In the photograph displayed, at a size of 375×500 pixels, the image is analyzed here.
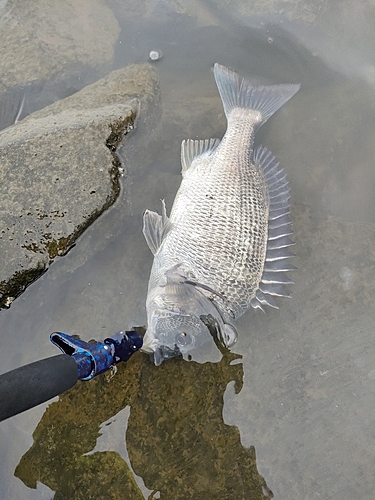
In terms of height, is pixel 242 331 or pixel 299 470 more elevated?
pixel 242 331

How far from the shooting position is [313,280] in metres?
3.66

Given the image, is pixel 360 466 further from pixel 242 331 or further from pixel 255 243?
pixel 255 243

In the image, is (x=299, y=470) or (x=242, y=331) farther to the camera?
(x=242, y=331)

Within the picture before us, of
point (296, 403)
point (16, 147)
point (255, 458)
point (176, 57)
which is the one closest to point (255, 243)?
point (296, 403)

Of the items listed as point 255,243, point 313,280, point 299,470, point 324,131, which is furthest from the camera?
point 324,131

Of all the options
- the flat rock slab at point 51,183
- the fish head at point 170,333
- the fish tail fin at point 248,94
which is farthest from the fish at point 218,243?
the flat rock slab at point 51,183

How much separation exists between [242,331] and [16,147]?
233 centimetres

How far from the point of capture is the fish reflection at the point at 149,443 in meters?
2.90

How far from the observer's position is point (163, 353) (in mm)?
2986

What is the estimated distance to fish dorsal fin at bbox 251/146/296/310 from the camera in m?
3.30

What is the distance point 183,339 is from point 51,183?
5.19 feet

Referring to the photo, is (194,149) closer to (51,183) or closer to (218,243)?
(218,243)

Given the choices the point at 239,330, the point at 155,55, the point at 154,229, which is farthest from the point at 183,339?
the point at 155,55

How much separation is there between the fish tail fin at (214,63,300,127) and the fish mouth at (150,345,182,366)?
216 centimetres
